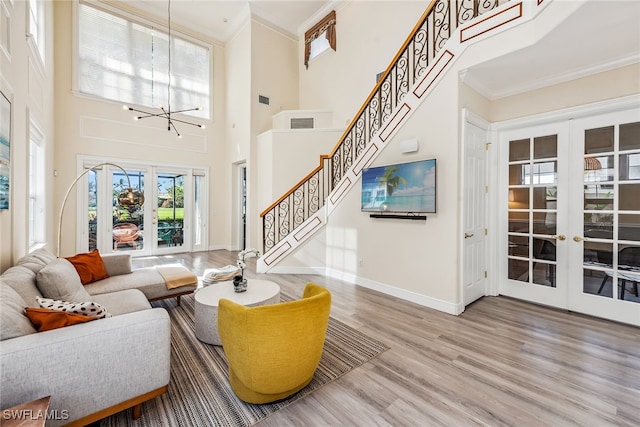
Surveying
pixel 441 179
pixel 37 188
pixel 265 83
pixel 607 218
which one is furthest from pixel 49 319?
pixel 265 83

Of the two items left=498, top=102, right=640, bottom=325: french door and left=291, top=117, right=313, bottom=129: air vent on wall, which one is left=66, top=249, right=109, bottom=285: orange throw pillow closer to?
left=291, top=117, right=313, bottom=129: air vent on wall

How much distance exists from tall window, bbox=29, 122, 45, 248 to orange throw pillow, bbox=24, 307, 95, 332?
10.8 ft

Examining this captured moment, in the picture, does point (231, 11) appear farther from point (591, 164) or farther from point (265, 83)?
point (591, 164)

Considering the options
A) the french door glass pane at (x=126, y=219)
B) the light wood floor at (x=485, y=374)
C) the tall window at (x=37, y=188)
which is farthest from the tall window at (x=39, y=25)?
the light wood floor at (x=485, y=374)

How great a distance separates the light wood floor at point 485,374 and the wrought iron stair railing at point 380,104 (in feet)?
9.13

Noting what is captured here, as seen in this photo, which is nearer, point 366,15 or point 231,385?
point 231,385

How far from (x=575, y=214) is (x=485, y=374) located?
2.54m

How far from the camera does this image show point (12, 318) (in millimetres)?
1591

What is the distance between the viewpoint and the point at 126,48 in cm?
696

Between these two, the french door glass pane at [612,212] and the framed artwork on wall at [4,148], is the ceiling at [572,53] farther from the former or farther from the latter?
the framed artwork on wall at [4,148]

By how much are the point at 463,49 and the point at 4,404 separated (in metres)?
4.75

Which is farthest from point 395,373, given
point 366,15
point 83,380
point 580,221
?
point 366,15

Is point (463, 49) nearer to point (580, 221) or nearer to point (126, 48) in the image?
point (580, 221)

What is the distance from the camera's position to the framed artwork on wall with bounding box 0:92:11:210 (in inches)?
96.2
